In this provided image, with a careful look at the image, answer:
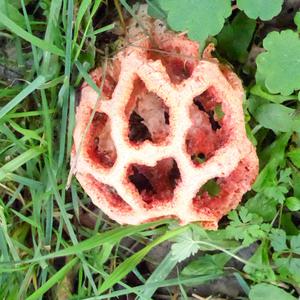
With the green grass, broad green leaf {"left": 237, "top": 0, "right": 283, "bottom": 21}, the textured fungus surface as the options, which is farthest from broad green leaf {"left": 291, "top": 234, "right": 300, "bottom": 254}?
broad green leaf {"left": 237, "top": 0, "right": 283, "bottom": 21}

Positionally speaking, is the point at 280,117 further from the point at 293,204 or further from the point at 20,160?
the point at 20,160

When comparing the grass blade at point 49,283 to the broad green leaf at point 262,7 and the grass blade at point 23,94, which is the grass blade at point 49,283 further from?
the broad green leaf at point 262,7

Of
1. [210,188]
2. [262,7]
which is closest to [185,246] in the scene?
[210,188]

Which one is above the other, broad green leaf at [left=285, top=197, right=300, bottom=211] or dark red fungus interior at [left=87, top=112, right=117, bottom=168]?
dark red fungus interior at [left=87, top=112, right=117, bottom=168]

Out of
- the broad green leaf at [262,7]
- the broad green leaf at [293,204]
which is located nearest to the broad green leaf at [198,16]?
the broad green leaf at [262,7]

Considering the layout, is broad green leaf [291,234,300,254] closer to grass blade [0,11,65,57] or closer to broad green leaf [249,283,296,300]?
broad green leaf [249,283,296,300]

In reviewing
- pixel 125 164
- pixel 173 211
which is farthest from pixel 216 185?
pixel 125 164
